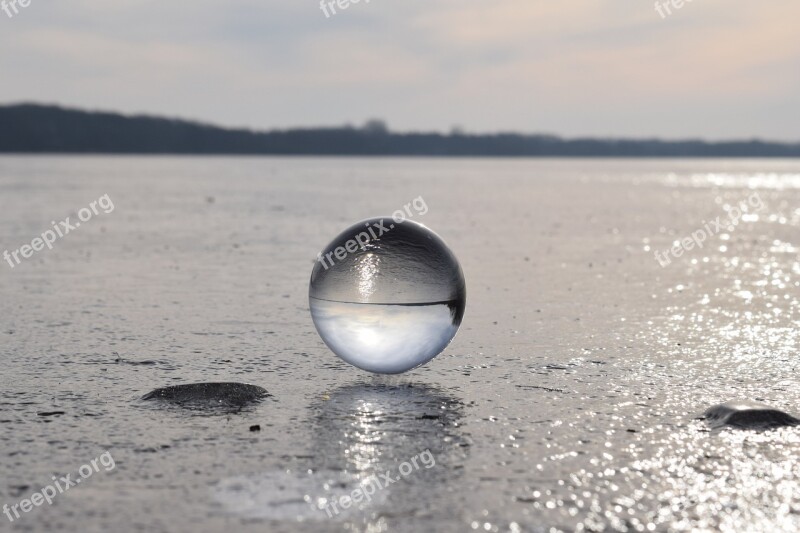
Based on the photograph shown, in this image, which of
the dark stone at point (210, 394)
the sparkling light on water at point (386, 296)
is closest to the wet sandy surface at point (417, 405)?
the dark stone at point (210, 394)

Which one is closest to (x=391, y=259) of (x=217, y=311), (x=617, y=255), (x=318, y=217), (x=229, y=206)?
(x=217, y=311)

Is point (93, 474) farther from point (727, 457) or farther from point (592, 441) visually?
point (727, 457)

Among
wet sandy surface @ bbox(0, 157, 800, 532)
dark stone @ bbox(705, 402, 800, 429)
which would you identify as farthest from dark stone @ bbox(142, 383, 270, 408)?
dark stone @ bbox(705, 402, 800, 429)

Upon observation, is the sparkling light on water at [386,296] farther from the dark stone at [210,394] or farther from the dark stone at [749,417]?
the dark stone at [749,417]

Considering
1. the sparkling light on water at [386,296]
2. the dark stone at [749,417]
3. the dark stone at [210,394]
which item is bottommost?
the dark stone at [210,394]

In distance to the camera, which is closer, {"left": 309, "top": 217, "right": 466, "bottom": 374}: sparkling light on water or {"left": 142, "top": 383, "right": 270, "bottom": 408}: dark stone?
{"left": 142, "top": 383, "right": 270, "bottom": 408}: dark stone

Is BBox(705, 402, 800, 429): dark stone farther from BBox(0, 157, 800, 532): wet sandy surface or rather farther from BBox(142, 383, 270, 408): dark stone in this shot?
BBox(142, 383, 270, 408): dark stone
